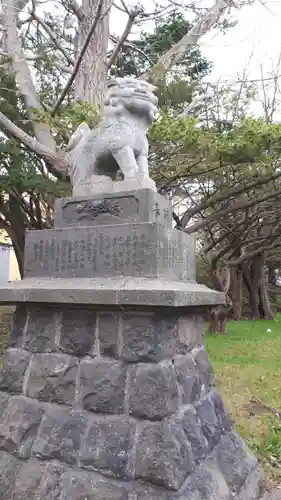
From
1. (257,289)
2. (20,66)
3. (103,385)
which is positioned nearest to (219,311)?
(257,289)

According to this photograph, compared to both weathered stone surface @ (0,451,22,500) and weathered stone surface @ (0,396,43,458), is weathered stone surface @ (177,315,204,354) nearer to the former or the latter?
weathered stone surface @ (0,396,43,458)

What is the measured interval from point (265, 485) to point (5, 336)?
7999 millimetres

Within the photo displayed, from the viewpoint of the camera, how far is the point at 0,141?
7.40 metres

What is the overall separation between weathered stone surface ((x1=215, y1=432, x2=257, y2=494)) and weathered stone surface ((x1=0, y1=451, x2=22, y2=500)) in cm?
127

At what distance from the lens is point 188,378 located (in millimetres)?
2691

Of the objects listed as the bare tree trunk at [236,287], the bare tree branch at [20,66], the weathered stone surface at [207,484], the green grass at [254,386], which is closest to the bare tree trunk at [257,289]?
the bare tree trunk at [236,287]

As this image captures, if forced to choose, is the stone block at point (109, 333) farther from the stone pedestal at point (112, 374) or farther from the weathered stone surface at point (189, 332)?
the weathered stone surface at point (189, 332)

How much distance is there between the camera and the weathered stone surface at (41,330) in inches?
109

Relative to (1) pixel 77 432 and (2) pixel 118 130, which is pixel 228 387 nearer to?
(1) pixel 77 432

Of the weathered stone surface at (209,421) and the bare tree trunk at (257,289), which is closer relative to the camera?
the weathered stone surface at (209,421)

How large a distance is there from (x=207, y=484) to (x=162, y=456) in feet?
1.32

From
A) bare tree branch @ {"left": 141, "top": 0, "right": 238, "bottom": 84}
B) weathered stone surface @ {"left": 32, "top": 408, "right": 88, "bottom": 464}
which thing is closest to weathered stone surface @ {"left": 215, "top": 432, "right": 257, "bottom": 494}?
weathered stone surface @ {"left": 32, "top": 408, "right": 88, "bottom": 464}

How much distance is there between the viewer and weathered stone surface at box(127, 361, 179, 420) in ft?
7.76

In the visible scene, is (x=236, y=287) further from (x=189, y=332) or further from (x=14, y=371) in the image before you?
(x=14, y=371)
